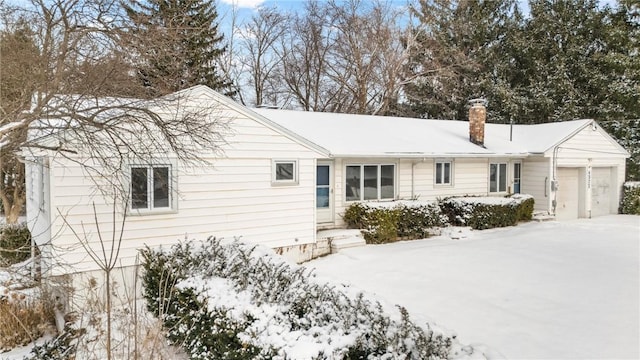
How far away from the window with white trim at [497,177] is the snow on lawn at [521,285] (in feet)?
10.1

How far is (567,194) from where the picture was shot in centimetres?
1733

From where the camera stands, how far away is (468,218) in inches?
558

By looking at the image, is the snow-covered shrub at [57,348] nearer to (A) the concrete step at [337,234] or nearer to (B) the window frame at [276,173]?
(B) the window frame at [276,173]

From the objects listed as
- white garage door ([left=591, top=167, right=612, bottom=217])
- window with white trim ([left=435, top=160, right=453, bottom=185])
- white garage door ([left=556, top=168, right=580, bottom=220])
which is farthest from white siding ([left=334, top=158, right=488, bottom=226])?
Answer: white garage door ([left=591, top=167, right=612, bottom=217])

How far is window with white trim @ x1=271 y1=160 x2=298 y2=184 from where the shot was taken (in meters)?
10.0

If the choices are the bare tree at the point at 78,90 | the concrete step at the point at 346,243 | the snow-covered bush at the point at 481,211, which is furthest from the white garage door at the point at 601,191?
the bare tree at the point at 78,90

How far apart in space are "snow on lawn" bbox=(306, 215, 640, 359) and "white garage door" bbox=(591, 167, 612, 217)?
441 centimetres

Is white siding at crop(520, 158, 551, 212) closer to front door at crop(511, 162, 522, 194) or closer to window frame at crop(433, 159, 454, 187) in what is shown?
front door at crop(511, 162, 522, 194)

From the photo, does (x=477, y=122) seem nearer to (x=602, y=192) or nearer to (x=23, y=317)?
(x=602, y=192)

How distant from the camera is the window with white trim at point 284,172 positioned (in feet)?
32.9

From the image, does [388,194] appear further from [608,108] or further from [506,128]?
[608,108]

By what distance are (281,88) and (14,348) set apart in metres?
23.5

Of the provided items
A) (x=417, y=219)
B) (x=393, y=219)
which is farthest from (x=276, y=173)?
(x=417, y=219)

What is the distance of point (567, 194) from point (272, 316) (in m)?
17.3
